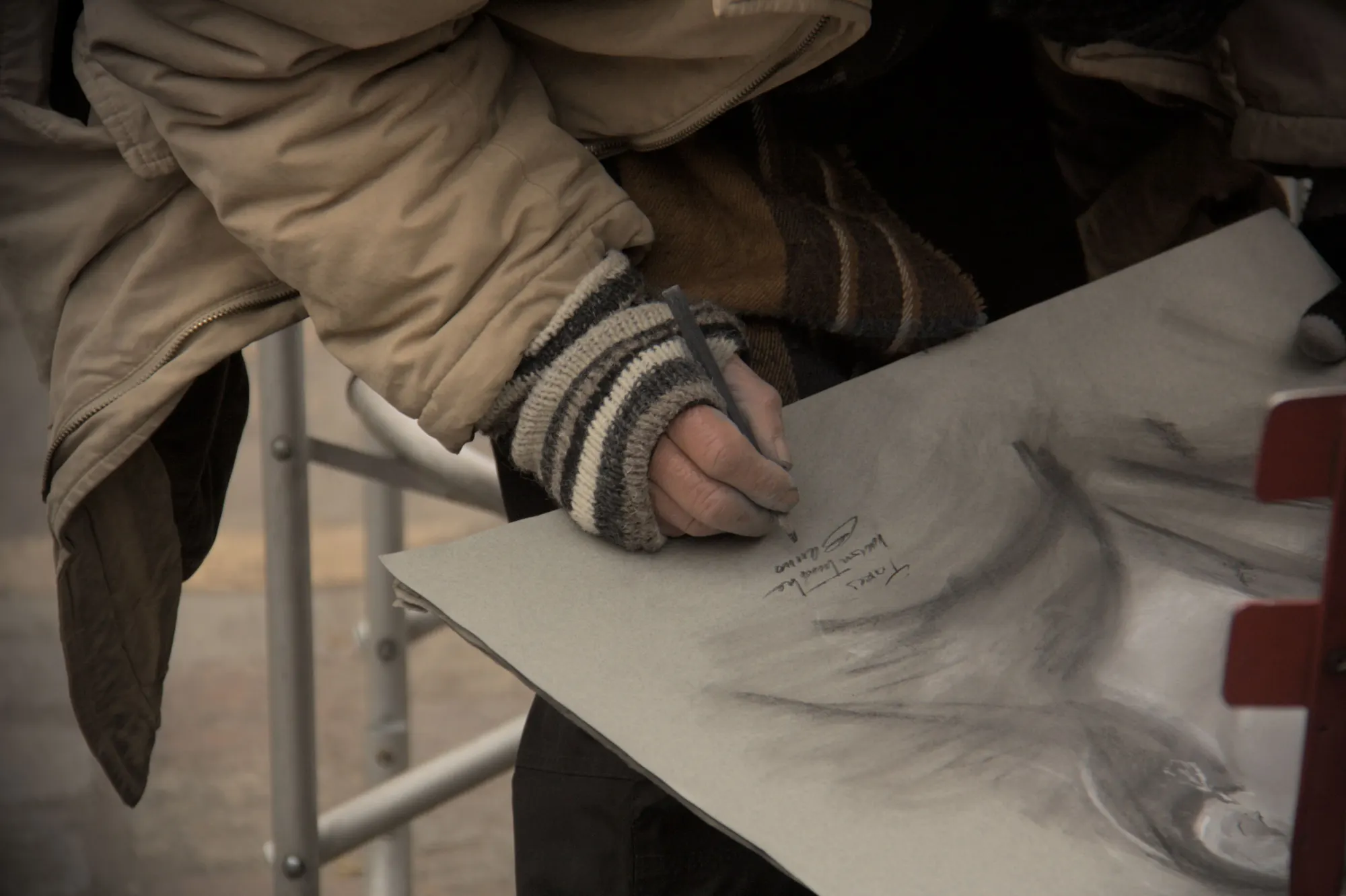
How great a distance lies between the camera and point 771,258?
0.64m

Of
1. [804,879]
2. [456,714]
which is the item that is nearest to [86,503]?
[804,879]

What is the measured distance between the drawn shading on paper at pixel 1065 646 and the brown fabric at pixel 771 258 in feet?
0.28

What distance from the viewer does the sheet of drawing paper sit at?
44 cm

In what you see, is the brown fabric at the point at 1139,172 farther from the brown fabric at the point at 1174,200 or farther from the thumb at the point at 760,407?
the thumb at the point at 760,407

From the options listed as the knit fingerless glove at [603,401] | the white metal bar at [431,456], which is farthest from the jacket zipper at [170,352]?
the white metal bar at [431,456]

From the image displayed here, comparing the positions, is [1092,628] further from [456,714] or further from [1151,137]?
[456,714]

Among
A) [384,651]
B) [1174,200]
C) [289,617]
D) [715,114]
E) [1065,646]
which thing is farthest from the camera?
[384,651]

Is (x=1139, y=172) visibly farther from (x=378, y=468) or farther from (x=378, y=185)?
(x=378, y=468)

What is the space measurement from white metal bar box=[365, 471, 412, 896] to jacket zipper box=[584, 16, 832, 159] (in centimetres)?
47

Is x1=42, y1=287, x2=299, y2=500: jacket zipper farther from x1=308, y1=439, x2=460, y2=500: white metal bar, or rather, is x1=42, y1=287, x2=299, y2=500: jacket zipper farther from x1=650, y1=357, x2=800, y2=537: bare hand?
x1=308, y1=439, x2=460, y2=500: white metal bar

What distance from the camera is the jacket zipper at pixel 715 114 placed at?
0.60m

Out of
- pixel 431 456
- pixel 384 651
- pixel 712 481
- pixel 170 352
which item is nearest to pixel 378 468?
pixel 431 456

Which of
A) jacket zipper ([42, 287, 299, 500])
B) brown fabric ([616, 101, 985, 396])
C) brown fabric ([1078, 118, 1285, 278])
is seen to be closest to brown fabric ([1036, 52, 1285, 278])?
brown fabric ([1078, 118, 1285, 278])
